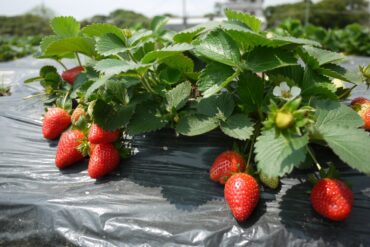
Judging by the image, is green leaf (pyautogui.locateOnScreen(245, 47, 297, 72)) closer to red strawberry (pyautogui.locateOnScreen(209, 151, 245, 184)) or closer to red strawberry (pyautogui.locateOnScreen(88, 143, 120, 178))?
red strawberry (pyautogui.locateOnScreen(209, 151, 245, 184))

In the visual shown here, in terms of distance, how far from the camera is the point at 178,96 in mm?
817

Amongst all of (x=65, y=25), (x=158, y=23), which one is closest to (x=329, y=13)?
(x=158, y=23)

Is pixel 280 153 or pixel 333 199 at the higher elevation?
pixel 280 153

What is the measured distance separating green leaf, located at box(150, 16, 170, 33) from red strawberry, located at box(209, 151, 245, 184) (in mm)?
722

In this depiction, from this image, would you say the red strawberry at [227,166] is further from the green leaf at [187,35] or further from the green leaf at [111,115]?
the green leaf at [187,35]

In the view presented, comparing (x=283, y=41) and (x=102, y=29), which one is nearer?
(x=283, y=41)

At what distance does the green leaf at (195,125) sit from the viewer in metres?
0.74

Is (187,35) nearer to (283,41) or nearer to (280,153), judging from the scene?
(283,41)

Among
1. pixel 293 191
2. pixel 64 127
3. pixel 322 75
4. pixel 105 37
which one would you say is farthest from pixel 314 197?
pixel 64 127

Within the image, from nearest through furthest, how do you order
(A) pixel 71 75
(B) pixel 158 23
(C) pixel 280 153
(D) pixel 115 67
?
(C) pixel 280 153 → (D) pixel 115 67 → (A) pixel 71 75 → (B) pixel 158 23

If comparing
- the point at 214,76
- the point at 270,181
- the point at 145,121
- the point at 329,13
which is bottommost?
the point at 329,13

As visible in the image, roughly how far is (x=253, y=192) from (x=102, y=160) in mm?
407

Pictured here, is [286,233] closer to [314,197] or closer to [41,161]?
[314,197]

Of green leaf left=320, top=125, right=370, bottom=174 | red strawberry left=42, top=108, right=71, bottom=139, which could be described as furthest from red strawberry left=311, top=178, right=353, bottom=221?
red strawberry left=42, top=108, right=71, bottom=139
